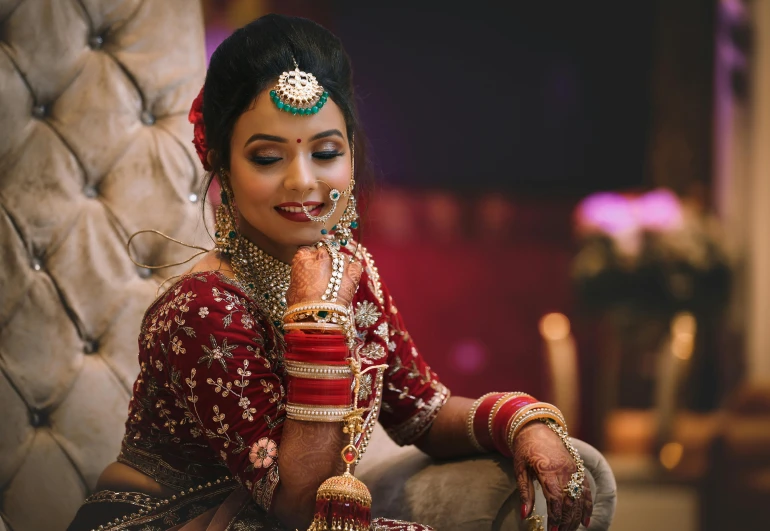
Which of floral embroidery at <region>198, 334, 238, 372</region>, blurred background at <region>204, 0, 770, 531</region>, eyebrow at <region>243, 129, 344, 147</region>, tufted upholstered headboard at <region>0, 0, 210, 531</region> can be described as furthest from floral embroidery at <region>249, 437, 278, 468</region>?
blurred background at <region>204, 0, 770, 531</region>

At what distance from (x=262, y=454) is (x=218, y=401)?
98 mm

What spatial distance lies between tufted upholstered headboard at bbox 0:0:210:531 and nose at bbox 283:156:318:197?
61cm

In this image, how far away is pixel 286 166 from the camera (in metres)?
1.44

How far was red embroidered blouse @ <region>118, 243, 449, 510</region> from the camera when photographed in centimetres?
137

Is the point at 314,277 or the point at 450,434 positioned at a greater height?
the point at 314,277

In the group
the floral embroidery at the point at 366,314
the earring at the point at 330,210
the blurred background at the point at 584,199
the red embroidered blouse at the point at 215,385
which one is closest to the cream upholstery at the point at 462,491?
the red embroidered blouse at the point at 215,385

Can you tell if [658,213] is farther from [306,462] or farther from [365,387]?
[306,462]

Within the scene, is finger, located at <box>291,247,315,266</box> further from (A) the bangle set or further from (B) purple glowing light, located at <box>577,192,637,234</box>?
(B) purple glowing light, located at <box>577,192,637,234</box>

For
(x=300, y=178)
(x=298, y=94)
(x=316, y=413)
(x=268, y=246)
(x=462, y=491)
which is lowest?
(x=462, y=491)

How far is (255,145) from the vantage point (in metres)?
1.43

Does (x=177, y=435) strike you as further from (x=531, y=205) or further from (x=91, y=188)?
(x=531, y=205)

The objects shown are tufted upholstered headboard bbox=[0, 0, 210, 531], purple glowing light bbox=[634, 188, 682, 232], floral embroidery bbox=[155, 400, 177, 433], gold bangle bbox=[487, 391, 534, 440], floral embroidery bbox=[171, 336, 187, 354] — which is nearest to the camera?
floral embroidery bbox=[171, 336, 187, 354]

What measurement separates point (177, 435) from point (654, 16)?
9.64ft

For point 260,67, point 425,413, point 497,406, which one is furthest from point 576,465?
point 260,67
